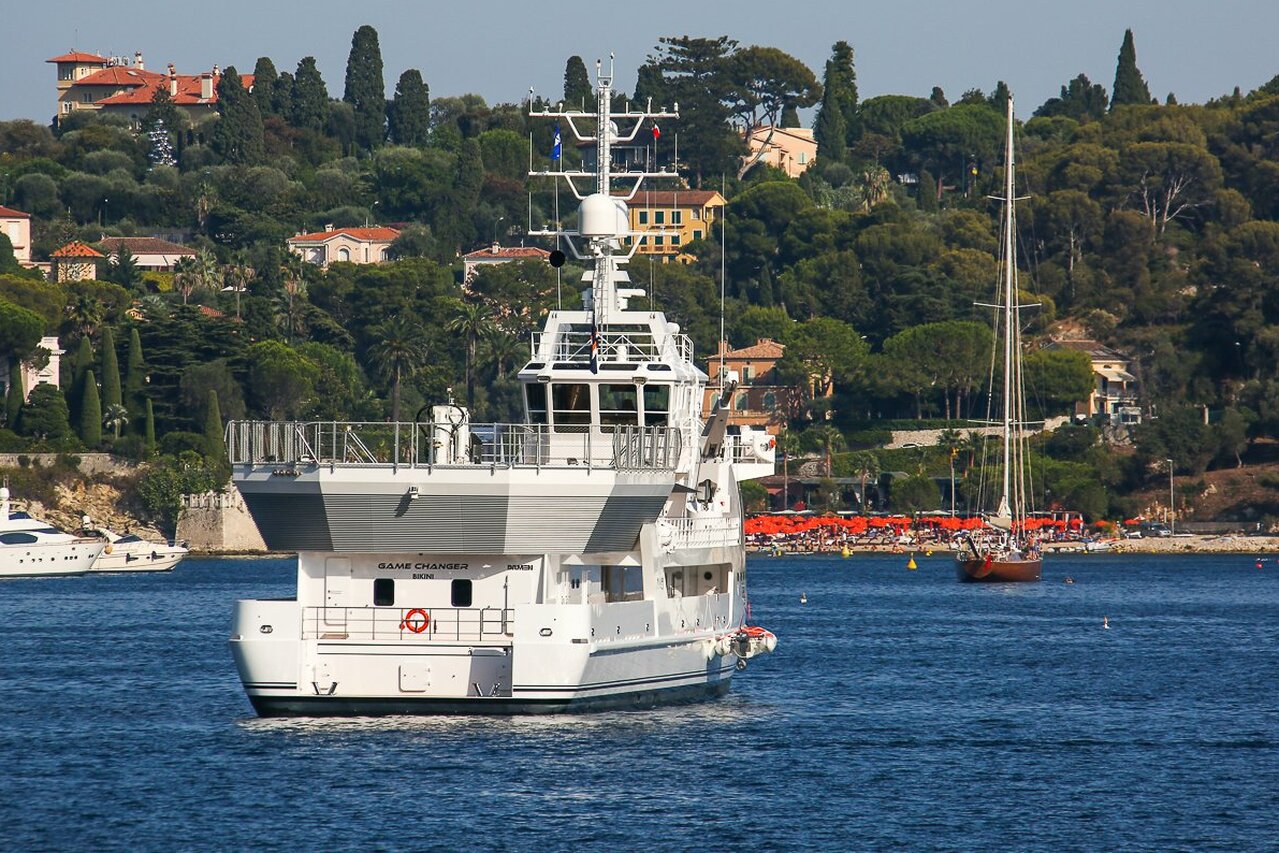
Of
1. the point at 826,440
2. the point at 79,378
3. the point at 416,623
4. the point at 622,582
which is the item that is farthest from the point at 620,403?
the point at 826,440

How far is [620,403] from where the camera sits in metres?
46.5

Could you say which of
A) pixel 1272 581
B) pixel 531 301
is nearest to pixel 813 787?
pixel 1272 581

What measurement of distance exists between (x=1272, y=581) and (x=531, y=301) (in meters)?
79.8

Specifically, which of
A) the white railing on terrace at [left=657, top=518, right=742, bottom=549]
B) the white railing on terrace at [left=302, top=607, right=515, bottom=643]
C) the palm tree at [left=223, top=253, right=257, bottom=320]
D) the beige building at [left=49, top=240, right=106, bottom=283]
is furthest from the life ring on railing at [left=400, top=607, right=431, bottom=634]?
the beige building at [left=49, top=240, right=106, bottom=283]

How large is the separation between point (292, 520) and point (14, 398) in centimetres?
11018

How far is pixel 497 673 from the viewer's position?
4044 cm

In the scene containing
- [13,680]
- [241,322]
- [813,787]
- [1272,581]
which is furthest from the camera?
[241,322]

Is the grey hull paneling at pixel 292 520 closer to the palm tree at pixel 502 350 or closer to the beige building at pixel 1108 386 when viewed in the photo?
the palm tree at pixel 502 350

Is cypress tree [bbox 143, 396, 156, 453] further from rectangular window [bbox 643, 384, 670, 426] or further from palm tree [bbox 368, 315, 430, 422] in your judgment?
rectangular window [bbox 643, 384, 670, 426]

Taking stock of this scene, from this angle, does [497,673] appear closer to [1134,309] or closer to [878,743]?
[878,743]

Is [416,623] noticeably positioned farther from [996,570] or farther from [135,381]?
[135,381]

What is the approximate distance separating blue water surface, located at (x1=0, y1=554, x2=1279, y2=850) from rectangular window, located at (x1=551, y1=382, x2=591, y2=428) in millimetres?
6582

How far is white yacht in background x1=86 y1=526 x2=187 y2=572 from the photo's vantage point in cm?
12731

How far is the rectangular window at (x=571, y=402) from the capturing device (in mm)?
46469
